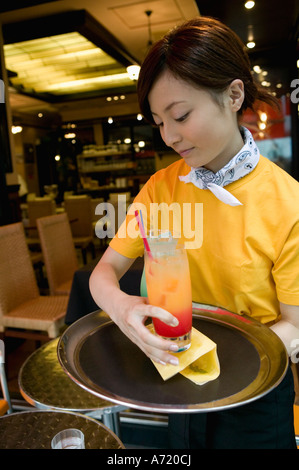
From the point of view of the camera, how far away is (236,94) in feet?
3.16

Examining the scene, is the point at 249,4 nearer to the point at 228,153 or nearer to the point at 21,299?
the point at 228,153

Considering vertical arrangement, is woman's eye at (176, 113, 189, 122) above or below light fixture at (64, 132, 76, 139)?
below

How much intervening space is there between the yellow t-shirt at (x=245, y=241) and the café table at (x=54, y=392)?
0.50 meters

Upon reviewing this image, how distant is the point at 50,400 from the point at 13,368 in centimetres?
188

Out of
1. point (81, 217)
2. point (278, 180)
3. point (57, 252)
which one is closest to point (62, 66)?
point (81, 217)

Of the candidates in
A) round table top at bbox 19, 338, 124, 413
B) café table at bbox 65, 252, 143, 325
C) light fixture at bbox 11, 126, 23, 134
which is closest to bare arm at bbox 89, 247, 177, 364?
round table top at bbox 19, 338, 124, 413

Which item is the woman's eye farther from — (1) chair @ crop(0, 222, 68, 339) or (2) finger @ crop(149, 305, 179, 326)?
(1) chair @ crop(0, 222, 68, 339)

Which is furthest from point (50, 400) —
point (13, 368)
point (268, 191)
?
point (13, 368)

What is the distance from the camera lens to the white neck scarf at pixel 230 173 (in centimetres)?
97

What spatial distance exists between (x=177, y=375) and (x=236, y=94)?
73 centimetres

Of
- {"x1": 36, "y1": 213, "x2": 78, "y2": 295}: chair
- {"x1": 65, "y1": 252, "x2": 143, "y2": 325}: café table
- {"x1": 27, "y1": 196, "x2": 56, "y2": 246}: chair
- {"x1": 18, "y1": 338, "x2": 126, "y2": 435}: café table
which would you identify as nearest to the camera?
{"x1": 18, "y1": 338, "x2": 126, "y2": 435}: café table

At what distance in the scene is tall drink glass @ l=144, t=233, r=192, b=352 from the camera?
83 centimetres

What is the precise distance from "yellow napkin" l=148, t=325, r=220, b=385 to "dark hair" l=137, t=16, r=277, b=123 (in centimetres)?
61
